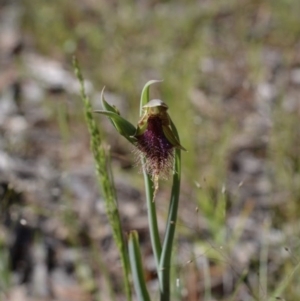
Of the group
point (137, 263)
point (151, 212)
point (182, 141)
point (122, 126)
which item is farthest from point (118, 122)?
point (182, 141)

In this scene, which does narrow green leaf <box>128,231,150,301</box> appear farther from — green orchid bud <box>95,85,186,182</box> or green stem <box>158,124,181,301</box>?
green orchid bud <box>95,85,186,182</box>

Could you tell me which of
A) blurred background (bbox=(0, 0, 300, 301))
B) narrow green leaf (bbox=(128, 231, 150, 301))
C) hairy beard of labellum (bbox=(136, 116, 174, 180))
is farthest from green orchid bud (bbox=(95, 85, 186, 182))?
blurred background (bbox=(0, 0, 300, 301))

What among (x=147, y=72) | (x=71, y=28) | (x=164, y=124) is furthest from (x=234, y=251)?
(x=71, y=28)

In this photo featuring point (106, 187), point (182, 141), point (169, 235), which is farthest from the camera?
point (182, 141)

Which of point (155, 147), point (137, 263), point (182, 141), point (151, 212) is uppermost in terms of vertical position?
point (155, 147)

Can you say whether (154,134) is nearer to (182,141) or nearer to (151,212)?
(151,212)

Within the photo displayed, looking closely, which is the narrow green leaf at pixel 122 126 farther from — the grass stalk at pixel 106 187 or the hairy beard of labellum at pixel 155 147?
the grass stalk at pixel 106 187
